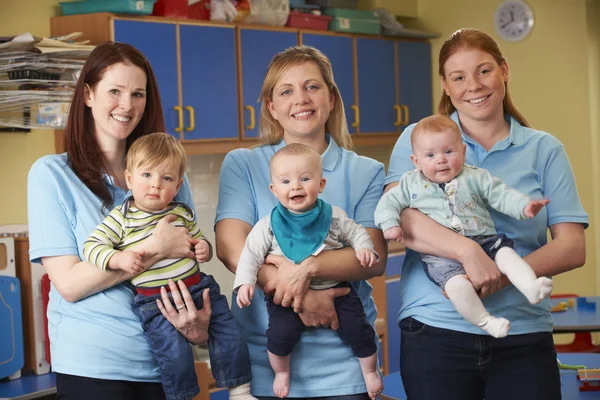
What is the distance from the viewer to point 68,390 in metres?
1.89

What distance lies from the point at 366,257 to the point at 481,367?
37 cm

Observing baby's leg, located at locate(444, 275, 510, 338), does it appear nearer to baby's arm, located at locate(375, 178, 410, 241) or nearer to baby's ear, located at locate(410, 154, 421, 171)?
baby's arm, located at locate(375, 178, 410, 241)

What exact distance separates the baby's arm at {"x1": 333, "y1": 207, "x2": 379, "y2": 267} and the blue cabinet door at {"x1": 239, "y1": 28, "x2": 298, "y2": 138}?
2.57m

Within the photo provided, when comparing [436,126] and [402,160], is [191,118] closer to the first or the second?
[402,160]

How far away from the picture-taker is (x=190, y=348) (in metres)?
1.98

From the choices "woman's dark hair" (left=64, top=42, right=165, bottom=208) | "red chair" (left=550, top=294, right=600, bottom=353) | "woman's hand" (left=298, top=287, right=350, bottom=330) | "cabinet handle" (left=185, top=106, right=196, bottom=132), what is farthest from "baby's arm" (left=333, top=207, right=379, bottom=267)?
"red chair" (left=550, top=294, right=600, bottom=353)

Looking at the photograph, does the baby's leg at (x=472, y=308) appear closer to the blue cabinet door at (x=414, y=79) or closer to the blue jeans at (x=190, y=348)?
the blue jeans at (x=190, y=348)

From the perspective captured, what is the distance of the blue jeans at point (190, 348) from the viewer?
6.28 feet

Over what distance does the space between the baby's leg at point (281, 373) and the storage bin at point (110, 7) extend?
2355 mm

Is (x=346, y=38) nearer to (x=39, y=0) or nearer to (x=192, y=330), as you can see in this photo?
(x=39, y=0)

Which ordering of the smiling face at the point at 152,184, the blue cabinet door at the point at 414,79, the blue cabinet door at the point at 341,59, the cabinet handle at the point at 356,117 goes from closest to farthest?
the smiling face at the point at 152,184 < the blue cabinet door at the point at 341,59 < the cabinet handle at the point at 356,117 < the blue cabinet door at the point at 414,79

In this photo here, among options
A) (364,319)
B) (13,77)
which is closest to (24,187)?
(13,77)

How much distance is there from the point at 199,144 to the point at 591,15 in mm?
2514

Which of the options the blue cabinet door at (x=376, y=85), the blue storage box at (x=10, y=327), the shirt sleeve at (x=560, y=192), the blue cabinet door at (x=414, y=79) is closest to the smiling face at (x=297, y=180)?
the shirt sleeve at (x=560, y=192)
